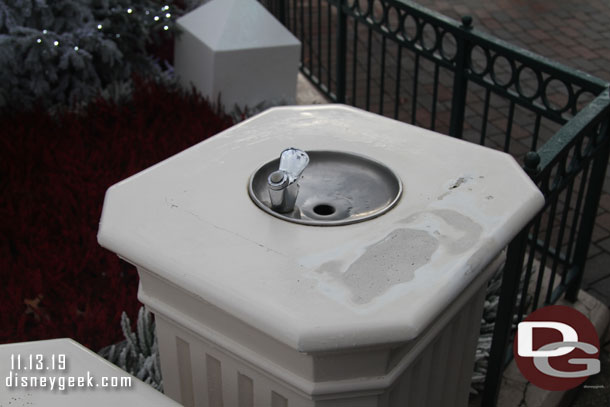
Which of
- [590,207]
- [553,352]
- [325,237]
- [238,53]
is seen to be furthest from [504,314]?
[238,53]

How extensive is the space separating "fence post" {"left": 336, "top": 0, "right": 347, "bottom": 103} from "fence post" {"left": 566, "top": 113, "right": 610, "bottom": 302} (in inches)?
80.8

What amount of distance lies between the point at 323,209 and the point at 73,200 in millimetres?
1671

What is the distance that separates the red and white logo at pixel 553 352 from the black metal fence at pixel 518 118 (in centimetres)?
8

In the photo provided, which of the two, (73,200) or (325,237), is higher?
(325,237)

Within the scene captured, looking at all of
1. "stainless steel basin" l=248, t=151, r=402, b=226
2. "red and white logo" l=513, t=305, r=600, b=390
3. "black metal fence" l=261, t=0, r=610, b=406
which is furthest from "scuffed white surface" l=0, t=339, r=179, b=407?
"red and white logo" l=513, t=305, r=600, b=390

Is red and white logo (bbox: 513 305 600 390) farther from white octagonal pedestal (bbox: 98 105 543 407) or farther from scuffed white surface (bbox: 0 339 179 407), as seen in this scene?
scuffed white surface (bbox: 0 339 179 407)

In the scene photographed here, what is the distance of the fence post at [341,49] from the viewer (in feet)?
13.8

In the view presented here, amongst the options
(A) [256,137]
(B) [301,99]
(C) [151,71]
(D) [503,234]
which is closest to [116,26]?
(C) [151,71]

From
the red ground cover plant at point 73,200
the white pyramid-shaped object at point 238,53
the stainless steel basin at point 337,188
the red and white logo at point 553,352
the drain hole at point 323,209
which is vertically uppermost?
the stainless steel basin at point 337,188

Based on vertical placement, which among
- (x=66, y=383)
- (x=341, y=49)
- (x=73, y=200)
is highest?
(x=66, y=383)

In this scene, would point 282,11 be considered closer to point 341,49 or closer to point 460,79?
point 341,49

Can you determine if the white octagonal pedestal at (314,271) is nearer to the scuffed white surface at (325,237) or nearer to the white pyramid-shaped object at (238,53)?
the scuffed white surface at (325,237)

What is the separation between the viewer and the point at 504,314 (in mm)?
2240

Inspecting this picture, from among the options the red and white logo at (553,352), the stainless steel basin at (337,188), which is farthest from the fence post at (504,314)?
the stainless steel basin at (337,188)
